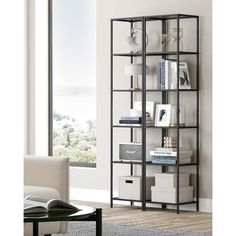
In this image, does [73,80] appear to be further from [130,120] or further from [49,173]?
[49,173]

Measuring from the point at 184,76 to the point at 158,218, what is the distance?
4.55ft

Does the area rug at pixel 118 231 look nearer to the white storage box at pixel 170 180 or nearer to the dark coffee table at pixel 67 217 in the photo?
the white storage box at pixel 170 180

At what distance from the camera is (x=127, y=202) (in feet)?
24.5

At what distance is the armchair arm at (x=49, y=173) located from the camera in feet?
16.7

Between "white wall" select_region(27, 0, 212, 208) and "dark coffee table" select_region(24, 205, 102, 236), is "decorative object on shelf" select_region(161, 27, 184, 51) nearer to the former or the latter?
"white wall" select_region(27, 0, 212, 208)

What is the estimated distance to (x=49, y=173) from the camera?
5.18 metres

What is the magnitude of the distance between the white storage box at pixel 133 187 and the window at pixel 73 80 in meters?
0.82

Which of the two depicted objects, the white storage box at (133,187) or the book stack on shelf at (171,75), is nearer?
the book stack on shelf at (171,75)

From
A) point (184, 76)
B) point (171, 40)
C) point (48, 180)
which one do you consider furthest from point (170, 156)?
point (48, 180)

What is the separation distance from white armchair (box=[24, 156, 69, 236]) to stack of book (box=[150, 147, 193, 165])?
191cm
